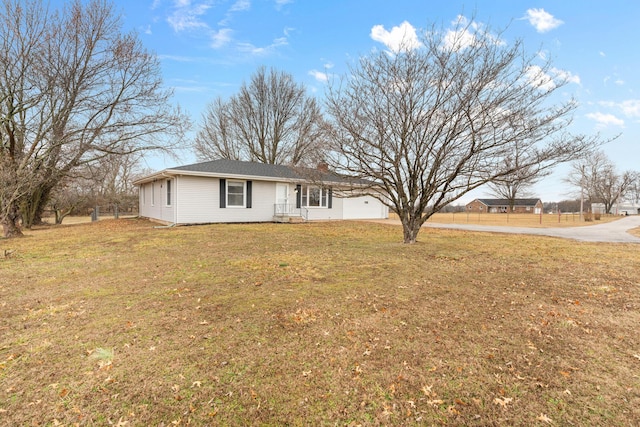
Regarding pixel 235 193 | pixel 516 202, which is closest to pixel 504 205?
pixel 516 202

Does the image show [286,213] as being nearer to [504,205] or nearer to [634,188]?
[504,205]

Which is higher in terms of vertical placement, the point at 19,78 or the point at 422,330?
the point at 19,78

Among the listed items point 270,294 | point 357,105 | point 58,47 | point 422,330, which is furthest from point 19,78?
point 422,330

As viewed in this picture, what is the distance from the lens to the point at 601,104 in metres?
7.69

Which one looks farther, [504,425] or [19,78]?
[19,78]

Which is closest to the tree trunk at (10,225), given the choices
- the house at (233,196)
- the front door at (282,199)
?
the house at (233,196)

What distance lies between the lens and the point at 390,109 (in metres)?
7.75

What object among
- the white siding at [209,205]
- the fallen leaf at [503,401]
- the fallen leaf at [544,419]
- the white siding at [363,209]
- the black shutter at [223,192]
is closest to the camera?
the fallen leaf at [544,419]

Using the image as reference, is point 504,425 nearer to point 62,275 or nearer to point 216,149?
point 62,275

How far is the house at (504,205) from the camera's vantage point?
62.3 metres

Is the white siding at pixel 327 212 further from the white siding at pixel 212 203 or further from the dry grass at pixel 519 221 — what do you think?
the dry grass at pixel 519 221

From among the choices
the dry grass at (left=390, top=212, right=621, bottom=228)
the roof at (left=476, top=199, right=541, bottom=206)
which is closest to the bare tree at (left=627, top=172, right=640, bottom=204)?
the roof at (left=476, top=199, right=541, bottom=206)

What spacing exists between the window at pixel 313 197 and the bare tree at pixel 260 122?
8.38 metres

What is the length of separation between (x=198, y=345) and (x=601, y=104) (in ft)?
34.1
